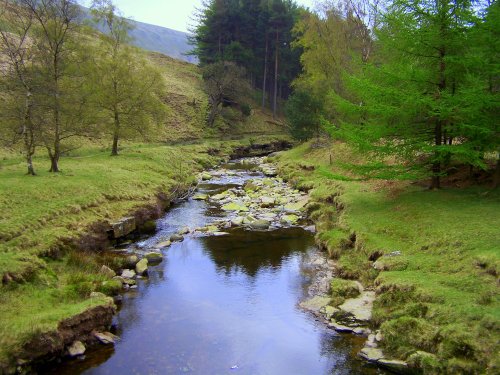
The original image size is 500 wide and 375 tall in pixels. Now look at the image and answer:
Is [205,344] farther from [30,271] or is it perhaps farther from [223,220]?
[223,220]

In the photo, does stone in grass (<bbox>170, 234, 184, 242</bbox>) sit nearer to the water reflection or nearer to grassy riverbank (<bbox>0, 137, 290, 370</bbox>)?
the water reflection

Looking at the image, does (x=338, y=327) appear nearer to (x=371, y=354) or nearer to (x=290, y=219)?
(x=371, y=354)

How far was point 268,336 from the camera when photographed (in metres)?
11.3

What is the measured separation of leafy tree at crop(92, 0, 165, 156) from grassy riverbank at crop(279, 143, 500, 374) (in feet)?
61.3

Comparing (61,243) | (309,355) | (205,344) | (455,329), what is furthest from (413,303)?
(61,243)

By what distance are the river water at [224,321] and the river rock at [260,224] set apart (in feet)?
7.29

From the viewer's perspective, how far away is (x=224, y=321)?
12.1 meters

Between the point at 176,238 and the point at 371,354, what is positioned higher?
the point at 176,238

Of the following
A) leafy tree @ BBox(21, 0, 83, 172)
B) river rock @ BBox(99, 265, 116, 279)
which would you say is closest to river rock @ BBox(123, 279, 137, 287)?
river rock @ BBox(99, 265, 116, 279)

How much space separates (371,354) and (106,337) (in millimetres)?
6702

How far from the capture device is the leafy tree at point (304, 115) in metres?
40.9

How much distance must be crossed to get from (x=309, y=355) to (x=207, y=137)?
165ft

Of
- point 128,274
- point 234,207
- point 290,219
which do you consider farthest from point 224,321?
point 234,207

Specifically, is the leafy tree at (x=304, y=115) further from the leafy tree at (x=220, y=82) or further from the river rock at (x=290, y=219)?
the leafy tree at (x=220, y=82)
